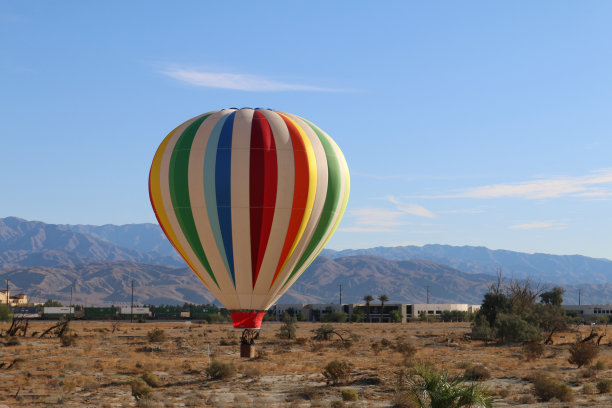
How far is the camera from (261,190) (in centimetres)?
3856

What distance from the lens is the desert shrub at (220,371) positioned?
42.2 metres

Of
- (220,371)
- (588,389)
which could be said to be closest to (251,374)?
(220,371)

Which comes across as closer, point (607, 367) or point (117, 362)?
point (607, 367)

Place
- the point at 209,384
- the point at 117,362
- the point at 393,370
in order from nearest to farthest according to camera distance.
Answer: the point at 209,384
the point at 393,370
the point at 117,362

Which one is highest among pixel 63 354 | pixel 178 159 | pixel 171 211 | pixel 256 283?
pixel 178 159

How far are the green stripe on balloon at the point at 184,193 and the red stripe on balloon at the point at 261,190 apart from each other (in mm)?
2920

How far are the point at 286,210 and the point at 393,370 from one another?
40.4ft

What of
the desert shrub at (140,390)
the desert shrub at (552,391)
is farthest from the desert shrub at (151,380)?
the desert shrub at (552,391)

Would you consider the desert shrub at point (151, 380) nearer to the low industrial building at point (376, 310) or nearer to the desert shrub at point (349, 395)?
the desert shrub at point (349, 395)

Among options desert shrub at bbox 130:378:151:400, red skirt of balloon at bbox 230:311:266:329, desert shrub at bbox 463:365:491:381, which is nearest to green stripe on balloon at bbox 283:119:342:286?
red skirt of balloon at bbox 230:311:266:329

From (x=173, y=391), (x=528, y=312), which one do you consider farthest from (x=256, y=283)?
(x=528, y=312)

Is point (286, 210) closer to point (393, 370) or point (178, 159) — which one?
point (178, 159)

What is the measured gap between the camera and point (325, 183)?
40.2 meters

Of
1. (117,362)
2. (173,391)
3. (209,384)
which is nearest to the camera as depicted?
(173,391)
